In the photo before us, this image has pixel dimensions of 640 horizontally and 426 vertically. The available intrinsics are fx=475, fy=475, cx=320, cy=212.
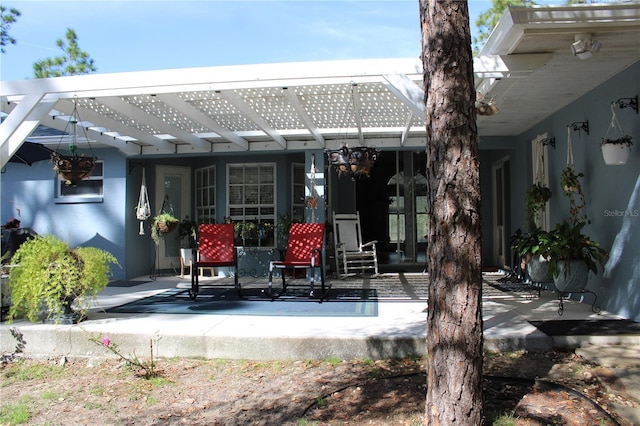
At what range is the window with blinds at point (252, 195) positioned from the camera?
27.7 ft

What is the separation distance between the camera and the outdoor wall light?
12.1ft

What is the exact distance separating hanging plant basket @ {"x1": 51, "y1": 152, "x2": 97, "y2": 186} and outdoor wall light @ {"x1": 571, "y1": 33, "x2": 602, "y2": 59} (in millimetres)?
5038

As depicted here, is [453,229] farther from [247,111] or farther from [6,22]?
[6,22]

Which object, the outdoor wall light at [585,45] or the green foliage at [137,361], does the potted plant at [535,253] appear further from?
the green foliage at [137,361]

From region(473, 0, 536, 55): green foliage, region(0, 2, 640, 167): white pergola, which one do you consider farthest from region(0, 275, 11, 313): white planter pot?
region(473, 0, 536, 55): green foliage

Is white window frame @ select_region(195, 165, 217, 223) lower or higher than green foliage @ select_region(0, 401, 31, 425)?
higher

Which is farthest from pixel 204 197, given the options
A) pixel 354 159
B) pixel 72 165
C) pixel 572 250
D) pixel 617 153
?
pixel 617 153

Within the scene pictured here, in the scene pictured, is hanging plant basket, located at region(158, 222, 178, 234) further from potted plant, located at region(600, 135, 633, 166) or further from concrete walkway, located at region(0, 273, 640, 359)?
potted plant, located at region(600, 135, 633, 166)

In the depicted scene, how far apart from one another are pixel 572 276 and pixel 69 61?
25.5 m

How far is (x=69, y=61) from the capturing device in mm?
23562

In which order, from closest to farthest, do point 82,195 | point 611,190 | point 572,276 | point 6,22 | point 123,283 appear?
point 572,276 → point 611,190 → point 123,283 → point 82,195 → point 6,22

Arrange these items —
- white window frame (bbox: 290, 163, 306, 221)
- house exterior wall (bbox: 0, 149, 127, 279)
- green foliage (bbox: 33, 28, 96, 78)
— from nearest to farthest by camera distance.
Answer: house exterior wall (bbox: 0, 149, 127, 279), white window frame (bbox: 290, 163, 306, 221), green foliage (bbox: 33, 28, 96, 78)

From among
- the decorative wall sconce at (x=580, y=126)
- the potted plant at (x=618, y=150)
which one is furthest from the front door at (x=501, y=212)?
the potted plant at (x=618, y=150)

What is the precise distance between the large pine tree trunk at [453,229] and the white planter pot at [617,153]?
2719 mm
